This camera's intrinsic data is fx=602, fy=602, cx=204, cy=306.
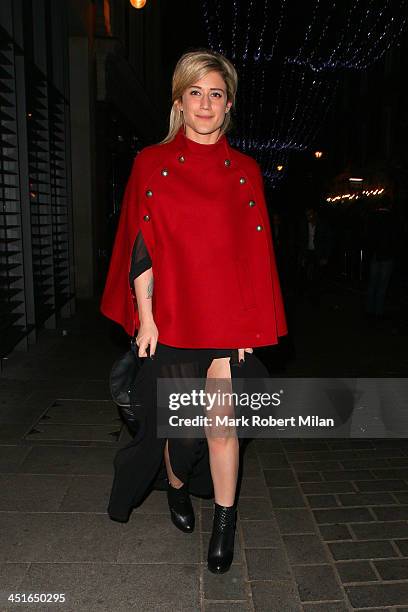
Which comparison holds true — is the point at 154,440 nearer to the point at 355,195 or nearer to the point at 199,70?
the point at 199,70

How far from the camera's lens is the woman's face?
2627 mm

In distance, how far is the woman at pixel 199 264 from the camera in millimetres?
2637

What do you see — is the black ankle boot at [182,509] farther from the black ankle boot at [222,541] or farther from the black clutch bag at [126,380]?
the black clutch bag at [126,380]

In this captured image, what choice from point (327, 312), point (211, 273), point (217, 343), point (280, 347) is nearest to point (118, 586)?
point (217, 343)

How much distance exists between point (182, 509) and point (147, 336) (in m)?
1.03

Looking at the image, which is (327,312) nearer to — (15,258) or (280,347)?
(280,347)

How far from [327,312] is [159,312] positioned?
8420 millimetres

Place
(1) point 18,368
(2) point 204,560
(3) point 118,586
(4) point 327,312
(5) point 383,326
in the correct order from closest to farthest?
(3) point 118,586 → (2) point 204,560 → (1) point 18,368 → (5) point 383,326 → (4) point 327,312

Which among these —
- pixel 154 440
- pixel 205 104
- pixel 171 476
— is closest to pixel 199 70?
pixel 205 104

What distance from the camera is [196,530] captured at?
3160 millimetres

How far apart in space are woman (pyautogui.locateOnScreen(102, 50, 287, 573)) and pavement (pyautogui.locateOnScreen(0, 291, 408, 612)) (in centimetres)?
26

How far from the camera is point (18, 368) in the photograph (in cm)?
638

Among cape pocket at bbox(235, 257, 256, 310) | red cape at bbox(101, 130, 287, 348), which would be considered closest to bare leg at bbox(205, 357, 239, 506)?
red cape at bbox(101, 130, 287, 348)

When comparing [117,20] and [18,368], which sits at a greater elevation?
[117,20]
